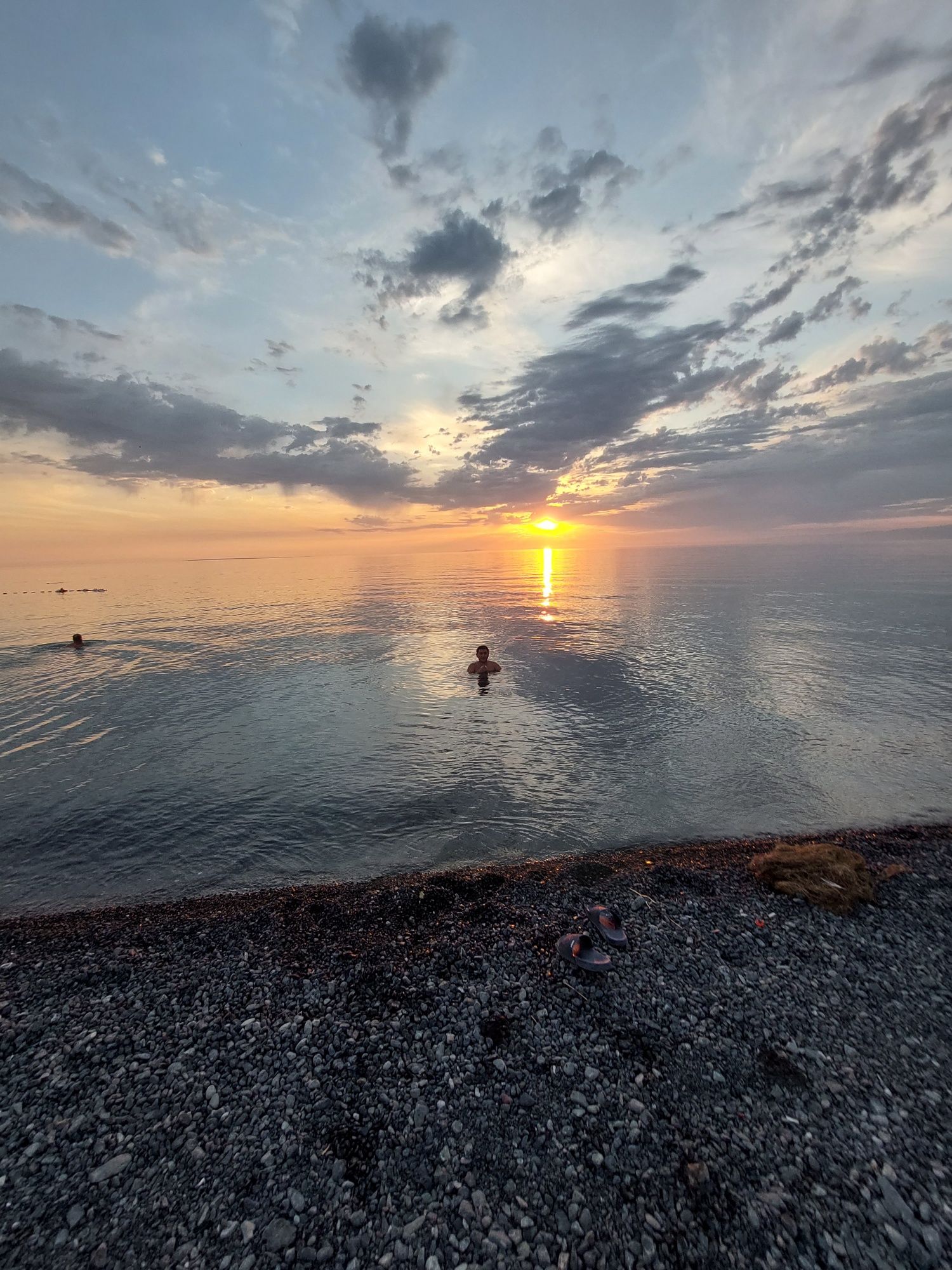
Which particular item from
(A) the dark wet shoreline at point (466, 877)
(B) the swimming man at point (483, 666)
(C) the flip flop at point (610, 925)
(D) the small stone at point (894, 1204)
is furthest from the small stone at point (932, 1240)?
(B) the swimming man at point (483, 666)

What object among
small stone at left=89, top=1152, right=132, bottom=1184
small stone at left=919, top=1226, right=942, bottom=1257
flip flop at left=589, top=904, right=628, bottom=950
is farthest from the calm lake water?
small stone at left=919, top=1226, right=942, bottom=1257

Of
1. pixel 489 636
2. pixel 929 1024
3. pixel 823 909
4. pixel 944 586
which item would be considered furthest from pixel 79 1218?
pixel 944 586

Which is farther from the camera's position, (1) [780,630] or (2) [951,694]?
(1) [780,630]

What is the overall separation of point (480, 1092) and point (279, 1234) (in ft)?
10.1

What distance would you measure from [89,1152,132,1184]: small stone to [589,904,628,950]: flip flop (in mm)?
9093

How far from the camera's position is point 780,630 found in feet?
206

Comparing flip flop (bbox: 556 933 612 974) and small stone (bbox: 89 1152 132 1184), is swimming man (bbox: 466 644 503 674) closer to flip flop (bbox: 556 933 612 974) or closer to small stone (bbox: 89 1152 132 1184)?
flip flop (bbox: 556 933 612 974)

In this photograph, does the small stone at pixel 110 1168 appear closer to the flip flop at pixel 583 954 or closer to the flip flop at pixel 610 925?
the flip flop at pixel 583 954

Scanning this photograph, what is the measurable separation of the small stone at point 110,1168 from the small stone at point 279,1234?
241 centimetres

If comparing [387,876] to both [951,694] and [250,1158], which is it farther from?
[951,694]

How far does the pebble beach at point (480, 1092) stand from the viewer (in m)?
6.20

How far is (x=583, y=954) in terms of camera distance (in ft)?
35.2

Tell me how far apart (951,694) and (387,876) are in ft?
132

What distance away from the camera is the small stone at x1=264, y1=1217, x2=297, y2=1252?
6.12m
